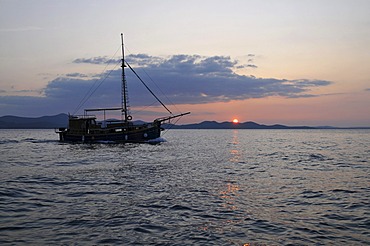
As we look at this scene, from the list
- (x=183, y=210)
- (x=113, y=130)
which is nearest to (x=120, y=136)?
(x=113, y=130)

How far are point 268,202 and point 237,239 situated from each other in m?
5.56

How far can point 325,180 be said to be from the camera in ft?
71.3

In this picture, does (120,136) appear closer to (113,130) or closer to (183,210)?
(113,130)

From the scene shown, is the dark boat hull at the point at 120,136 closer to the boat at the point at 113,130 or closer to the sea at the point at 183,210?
the boat at the point at 113,130

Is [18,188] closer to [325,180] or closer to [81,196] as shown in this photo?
[81,196]

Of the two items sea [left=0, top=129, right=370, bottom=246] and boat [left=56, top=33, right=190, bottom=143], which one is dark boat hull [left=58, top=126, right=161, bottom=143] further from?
sea [left=0, top=129, right=370, bottom=246]

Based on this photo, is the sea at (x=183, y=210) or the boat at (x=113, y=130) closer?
the sea at (x=183, y=210)

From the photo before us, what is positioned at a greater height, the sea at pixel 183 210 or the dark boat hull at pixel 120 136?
the dark boat hull at pixel 120 136

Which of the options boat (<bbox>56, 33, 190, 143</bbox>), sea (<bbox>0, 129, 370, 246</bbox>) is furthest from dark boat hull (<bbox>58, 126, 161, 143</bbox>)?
sea (<bbox>0, 129, 370, 246</bbox>)

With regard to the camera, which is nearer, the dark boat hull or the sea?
the sea

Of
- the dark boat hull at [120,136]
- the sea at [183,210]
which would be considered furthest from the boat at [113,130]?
the sea at [183,210]

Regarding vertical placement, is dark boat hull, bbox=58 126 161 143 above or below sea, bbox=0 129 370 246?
above

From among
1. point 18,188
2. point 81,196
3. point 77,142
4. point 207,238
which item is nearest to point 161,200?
point 81,196

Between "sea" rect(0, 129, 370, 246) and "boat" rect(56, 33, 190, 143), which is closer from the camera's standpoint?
"sea" rect(0, 129, 370, 246)
